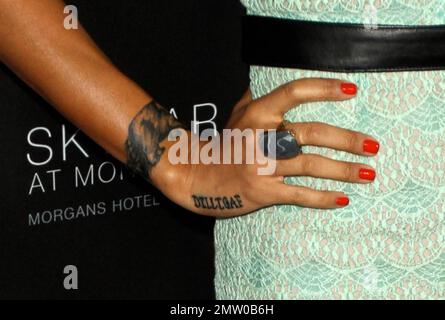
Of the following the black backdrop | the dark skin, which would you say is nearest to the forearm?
the dark skin

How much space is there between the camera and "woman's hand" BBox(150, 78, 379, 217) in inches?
37.3

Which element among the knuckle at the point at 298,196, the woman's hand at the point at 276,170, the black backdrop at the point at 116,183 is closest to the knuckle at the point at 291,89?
the woman's hand at the point at 276,170

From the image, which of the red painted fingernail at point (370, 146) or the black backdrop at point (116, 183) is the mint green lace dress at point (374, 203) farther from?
the black backdrop at point (116, 183)

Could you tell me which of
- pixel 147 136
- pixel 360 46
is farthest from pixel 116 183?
pixel 360 46

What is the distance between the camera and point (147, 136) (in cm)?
108

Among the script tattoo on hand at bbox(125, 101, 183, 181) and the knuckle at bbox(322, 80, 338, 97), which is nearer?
the knuckle at bbox(322, 80, 338, 97)

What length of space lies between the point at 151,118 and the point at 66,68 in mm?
127

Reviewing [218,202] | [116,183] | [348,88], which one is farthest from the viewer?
[116,183]

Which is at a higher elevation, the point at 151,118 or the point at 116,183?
the point at 116,183

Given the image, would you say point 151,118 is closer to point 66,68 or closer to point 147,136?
point 147,136

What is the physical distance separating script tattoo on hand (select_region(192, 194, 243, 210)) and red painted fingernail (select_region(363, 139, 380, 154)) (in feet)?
0.58

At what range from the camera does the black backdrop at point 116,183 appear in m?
1.86

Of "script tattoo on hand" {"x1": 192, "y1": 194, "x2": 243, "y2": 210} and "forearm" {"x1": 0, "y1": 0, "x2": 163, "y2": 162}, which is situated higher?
"forearm" {"x1": 0, "y1": 0, "x2": 163, "y2": 162}

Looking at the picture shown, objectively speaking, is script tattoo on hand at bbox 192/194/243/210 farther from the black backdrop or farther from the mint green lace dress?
the black backdrop
